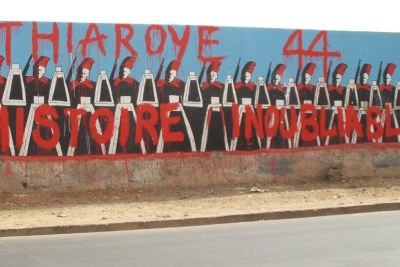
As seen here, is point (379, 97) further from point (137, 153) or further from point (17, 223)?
point (17, 223)

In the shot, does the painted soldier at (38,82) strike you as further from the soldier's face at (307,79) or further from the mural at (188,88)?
the soldier's face at (307,79)

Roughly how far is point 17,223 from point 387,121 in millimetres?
8638

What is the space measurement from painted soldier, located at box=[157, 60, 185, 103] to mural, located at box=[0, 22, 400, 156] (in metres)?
0.02

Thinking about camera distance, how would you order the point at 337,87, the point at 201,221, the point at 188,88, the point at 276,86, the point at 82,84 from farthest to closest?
1. the point at 337,87
2. the point at 276,86
3. the point at 188,88
4. the point at 82,84
5. the point at 201,221

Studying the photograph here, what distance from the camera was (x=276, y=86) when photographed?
11.9 metres

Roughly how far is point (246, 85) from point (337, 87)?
88.4 inches

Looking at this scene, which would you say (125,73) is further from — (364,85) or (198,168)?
(364,85)

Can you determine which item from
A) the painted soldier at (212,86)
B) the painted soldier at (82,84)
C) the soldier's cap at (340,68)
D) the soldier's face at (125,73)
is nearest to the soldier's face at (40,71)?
the painted soldier at (82,84)

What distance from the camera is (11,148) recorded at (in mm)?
10453

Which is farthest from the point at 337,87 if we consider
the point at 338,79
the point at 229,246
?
the point at 229,246

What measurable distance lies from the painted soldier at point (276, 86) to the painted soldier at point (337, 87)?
1202 mm

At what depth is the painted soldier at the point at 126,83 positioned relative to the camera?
10.9 m

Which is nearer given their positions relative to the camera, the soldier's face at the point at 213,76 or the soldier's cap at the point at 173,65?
the soldier's cap at the point at 173,65

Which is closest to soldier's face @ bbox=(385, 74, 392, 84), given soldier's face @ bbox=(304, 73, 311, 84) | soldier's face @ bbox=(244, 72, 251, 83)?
soldier's face @ bbox=(304, 73, 311, 84)
